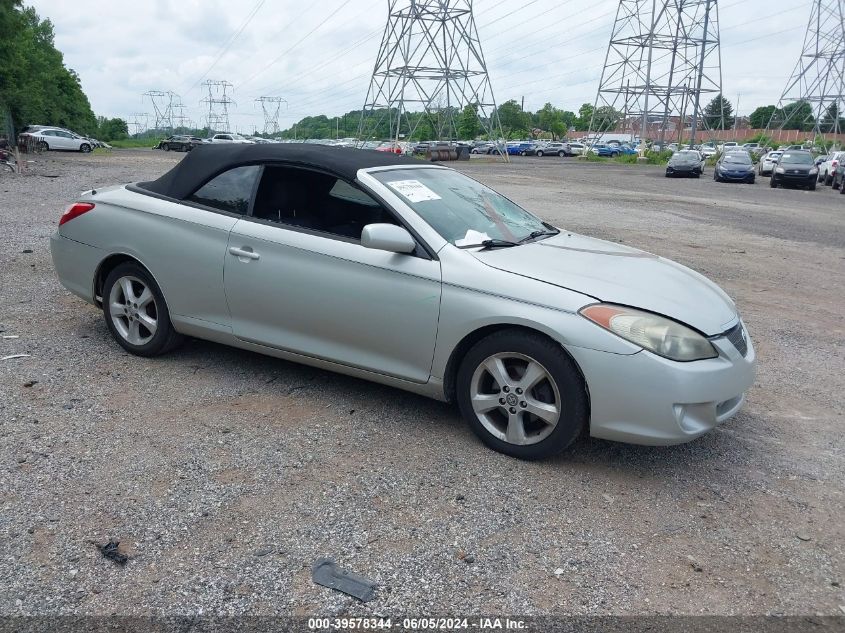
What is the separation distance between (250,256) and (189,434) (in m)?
1.18

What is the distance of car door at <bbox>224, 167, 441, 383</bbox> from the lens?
4.10m

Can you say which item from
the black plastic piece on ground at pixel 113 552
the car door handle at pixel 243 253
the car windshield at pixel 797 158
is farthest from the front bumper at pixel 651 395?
the car windshield at pixel 797 158

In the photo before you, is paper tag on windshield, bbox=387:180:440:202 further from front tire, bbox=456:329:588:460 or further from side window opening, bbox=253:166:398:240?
front tire, bbox=456:329:588:460

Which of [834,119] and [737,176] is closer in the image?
[737,176]

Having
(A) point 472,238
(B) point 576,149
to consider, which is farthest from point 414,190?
(B) point 576,149

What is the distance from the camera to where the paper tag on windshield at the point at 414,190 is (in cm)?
445

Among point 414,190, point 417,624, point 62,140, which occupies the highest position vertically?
point 62,140

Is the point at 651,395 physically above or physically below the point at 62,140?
below

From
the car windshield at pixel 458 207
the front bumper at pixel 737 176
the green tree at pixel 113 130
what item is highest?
the green tree at pixel 113 130

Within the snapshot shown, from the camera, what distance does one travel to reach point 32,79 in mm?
51719

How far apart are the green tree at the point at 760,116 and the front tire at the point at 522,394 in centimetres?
12589

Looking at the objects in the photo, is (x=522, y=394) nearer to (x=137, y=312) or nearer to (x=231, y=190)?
(x=231, y=190)

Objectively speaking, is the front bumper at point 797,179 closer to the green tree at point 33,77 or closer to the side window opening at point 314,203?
the side window opening at point 314,203

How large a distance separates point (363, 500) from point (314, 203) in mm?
2049
